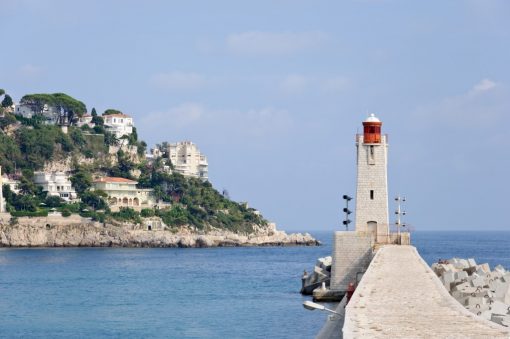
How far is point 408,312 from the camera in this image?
18.4 m

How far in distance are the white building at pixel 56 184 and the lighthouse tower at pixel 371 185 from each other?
308ft

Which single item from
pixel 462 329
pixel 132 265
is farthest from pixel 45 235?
pixel 462 329

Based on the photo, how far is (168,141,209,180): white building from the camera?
154 meters

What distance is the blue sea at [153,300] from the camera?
1425 inches

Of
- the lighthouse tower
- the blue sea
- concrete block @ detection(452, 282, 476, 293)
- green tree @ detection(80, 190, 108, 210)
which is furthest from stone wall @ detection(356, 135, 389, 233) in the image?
green tree @ detection(80, 190, 108, 210)

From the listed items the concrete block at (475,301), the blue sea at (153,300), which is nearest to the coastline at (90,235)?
the blue sea at (153,300)

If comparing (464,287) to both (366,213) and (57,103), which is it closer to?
(366,213)

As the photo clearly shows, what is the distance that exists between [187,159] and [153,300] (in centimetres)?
10566

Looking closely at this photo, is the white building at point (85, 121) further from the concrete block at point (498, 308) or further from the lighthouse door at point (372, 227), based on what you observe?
the concrete block at point (498, 308)

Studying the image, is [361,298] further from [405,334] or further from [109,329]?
[109,329]

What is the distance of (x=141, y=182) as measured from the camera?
14025 centimetres

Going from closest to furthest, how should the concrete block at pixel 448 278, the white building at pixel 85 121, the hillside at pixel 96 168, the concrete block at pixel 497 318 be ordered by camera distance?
the concrete block at pixel 497 318 < the concrete block at pixel 448 278 < the hillside at pixel 96 168 < the white building at pixel 85 121

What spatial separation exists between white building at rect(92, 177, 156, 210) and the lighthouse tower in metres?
93.6

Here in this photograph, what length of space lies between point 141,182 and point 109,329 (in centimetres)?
10381
